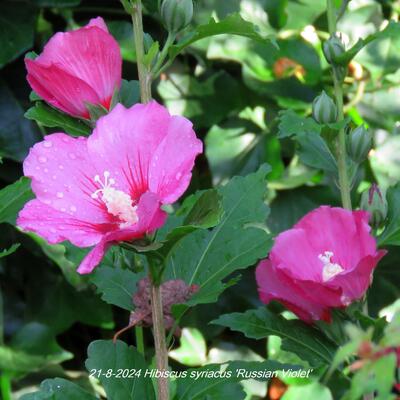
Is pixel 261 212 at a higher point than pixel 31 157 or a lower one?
lower

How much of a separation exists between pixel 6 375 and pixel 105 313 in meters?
0.17

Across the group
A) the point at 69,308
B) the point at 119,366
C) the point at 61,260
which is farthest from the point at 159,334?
the point at 69,308

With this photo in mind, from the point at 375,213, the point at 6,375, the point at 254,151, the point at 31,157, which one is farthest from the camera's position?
the point at 254,151

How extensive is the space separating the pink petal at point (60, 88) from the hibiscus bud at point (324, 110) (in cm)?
18

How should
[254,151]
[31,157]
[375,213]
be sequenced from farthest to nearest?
[254,151]
[375,213]
[31,157]

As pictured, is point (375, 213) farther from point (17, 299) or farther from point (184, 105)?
point (17, 299)

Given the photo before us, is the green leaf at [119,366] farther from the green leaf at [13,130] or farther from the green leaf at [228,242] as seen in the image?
the green leaf at [13,130]

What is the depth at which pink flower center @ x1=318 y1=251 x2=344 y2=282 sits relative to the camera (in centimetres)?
68

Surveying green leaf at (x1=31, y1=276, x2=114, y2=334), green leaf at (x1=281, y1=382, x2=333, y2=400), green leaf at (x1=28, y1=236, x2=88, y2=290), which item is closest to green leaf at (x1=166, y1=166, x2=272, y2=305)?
green leaf at (x1=281, y1=382, x2=333, y2=400)

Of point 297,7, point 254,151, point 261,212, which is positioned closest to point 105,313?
point 254,151

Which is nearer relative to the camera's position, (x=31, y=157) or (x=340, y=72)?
(x=31, y=157)

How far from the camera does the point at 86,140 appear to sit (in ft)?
2.07

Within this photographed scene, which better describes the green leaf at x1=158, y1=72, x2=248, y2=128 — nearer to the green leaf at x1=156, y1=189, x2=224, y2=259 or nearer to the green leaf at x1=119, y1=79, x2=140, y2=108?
the green leaf at x1=119, y1=79, x2=140, y2=108

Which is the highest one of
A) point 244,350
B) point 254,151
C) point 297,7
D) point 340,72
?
point 340,72
